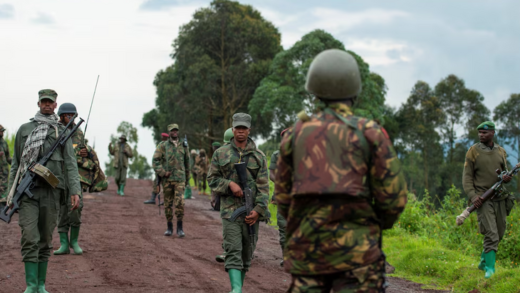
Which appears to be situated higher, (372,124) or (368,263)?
(372,124)

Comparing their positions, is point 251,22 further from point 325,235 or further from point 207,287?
point 325,235

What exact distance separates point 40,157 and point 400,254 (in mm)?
7785

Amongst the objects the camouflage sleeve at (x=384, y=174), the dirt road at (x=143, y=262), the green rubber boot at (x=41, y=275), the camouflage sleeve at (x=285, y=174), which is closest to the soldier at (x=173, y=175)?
the dirt road at (x=143, y=262)

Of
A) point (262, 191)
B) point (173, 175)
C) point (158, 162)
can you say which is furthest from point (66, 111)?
point (158, 162)

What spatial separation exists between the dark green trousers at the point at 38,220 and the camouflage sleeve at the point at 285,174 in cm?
395

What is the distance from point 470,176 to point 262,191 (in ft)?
12.5

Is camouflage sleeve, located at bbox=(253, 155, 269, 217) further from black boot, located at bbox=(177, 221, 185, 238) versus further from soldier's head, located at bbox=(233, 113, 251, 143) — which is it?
black boot, located at bbox=(177, 221, 185, 238)

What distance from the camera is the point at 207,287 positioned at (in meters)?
8.52

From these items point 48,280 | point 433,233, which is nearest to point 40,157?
point 48,280

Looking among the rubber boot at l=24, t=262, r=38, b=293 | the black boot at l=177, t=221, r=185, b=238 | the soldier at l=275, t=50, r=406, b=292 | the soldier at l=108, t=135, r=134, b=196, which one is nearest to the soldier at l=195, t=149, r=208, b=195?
the soldier at l=108, t=135, r=134, b=196

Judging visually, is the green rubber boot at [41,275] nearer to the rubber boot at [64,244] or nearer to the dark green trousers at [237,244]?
the dark green trousers at [237,244]

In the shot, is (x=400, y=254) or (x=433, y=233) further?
(x=433, y=233)

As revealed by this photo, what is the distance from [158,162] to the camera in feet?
46.6

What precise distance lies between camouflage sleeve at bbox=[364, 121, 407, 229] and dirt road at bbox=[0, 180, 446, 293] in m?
4.90
